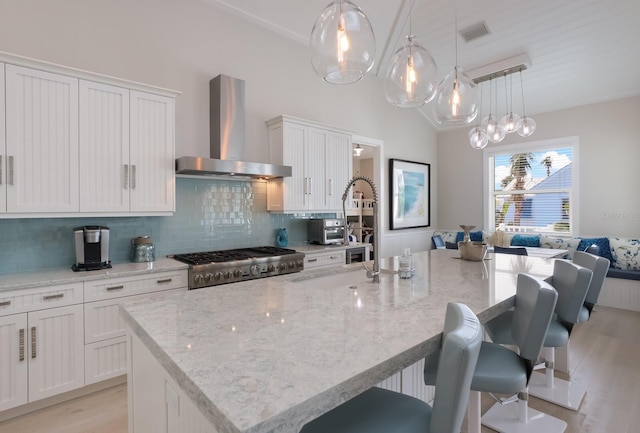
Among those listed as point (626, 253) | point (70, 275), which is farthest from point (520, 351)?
point (626, 253)

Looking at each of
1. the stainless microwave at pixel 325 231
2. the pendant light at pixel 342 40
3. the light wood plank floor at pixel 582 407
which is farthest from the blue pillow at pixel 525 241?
the pendant light at pixel 342 40

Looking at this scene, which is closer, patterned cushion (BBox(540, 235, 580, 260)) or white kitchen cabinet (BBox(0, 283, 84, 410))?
white kitchen cabinet (BBox(0, 283, 84, 410))

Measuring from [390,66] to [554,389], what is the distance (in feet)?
8.62

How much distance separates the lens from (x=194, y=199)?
3518 millimetres

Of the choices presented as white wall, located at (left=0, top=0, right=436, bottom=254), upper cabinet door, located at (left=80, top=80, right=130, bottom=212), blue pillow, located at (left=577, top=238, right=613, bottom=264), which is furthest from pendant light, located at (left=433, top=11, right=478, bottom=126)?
blue pillow, located at (left=577, top=238, right=613, bottom=264)

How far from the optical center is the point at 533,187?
19.0 ft

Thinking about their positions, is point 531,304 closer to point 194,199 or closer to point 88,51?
point 194,199

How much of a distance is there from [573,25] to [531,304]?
3.97m

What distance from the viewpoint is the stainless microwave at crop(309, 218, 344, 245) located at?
429 cm

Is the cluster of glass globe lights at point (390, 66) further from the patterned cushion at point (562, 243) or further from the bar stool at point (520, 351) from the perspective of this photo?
the patterned cushion at point (562, 243)

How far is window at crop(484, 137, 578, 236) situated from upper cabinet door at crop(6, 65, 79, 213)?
245 inches

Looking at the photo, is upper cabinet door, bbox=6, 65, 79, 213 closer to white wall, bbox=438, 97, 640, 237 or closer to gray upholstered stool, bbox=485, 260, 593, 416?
gray upholstered stool, bbox=485, 260, 593, 416

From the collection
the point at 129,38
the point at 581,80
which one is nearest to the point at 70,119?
the point at 129,38

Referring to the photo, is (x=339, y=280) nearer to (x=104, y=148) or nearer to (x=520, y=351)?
(x=520, y=351)
